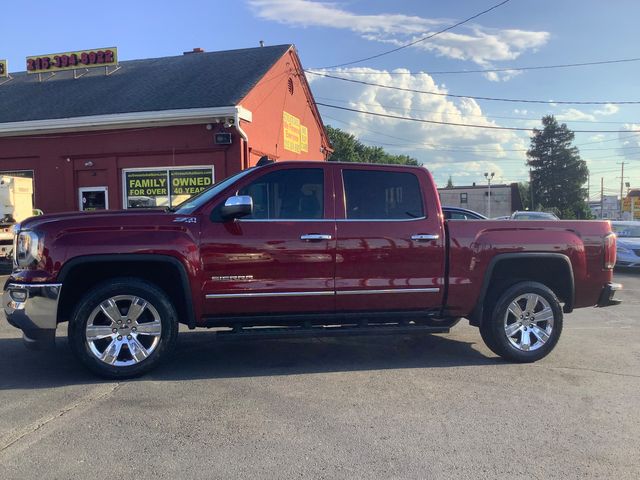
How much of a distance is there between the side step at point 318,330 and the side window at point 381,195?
3.59 feet

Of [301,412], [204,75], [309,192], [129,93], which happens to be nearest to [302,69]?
[204,75]

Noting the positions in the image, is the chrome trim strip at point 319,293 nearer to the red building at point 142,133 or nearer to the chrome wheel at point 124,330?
the chrome wheel at point 124,330

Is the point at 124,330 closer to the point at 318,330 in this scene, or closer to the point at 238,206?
the point at 238,206

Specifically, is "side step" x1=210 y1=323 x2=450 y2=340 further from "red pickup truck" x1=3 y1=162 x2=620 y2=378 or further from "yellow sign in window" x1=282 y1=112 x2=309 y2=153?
"yellow sign in window" x1=282 y1=112 x2=309 y2=153

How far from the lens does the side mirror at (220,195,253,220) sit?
4.77 meters

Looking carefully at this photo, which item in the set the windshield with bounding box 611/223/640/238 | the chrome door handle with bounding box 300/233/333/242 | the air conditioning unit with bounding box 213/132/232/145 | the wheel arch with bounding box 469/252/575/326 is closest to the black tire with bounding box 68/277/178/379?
the chrome door handle with bounding box 300/233/333/242

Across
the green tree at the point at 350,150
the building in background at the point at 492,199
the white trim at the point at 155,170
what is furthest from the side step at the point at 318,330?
the building in background at the point at 492,199

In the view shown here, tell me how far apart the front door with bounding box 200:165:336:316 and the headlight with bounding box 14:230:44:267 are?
1409 mm

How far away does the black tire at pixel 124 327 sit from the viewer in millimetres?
4723

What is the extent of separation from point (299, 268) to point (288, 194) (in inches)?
29.4

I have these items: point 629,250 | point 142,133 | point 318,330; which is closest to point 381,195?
point 318,330

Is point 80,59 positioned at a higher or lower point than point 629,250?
higher

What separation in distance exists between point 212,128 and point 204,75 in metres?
3.09

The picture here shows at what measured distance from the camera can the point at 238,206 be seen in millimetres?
4773
